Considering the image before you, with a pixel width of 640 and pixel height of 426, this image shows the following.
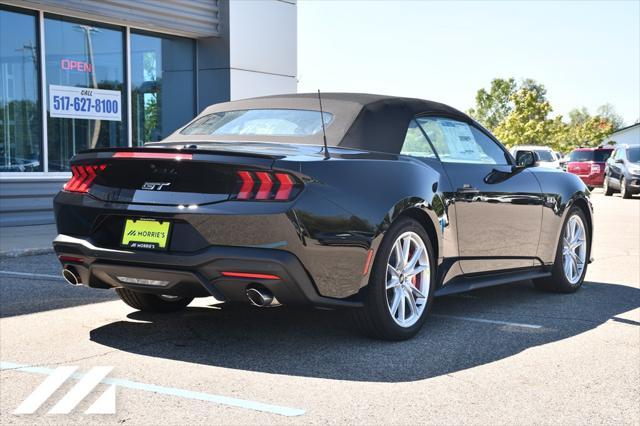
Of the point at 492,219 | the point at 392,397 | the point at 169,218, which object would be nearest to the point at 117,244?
the point at 169,218

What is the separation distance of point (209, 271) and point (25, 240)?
287 inches

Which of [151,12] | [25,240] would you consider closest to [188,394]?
[25,240]

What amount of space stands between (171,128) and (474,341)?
12409 millimetres

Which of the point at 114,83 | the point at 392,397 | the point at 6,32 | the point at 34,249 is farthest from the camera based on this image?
the point at 114,83

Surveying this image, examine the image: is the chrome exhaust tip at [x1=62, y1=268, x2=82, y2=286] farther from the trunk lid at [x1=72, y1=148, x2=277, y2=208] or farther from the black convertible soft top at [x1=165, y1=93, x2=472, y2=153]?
the black convertible soft top at [x1=165, y1=93, x2=472, y2=153]

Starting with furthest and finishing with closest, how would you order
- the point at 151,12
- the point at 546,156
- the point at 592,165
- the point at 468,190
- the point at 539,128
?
the point at 539,128 → the point at 592,165 → the point at 546,156 → the point at 151,12 → the point at 468,190

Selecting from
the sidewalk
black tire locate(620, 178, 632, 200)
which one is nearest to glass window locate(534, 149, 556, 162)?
black tire locate(620, 178, 632, 200)

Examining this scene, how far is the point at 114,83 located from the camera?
15.5 metres

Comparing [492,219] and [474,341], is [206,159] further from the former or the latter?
[492,219]

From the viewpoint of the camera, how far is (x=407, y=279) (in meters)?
5.37

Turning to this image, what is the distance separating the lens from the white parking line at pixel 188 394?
154 inches

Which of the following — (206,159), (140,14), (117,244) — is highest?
(140,14)

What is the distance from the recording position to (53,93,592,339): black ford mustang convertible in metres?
4.68

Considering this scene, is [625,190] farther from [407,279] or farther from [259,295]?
[259,295]
